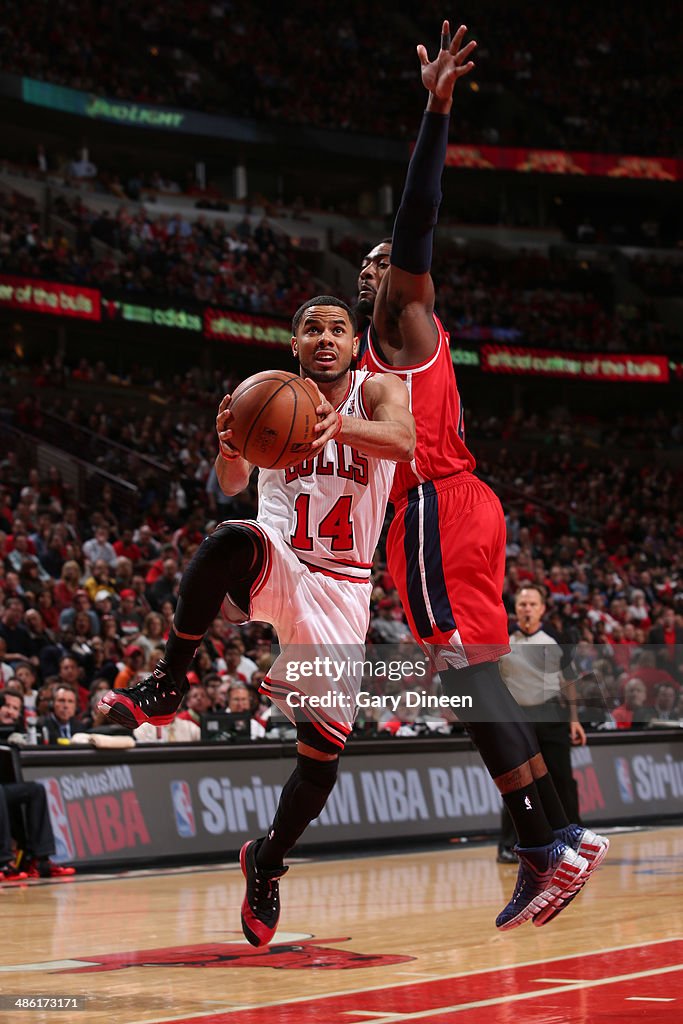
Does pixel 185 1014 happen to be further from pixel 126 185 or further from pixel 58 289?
pixel 126 185

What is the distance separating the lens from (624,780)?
594 inches

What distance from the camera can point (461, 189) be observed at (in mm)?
40688

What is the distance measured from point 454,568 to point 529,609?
211 inches

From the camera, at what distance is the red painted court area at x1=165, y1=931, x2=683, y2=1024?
196 inches

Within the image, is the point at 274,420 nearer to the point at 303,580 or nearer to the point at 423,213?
the point at 303,580

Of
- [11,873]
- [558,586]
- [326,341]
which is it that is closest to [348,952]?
→ [326,341]

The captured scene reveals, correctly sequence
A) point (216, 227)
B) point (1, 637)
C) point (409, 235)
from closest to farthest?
1. point (409, 235)
2. point (1, 637)
3. point (216, 227)

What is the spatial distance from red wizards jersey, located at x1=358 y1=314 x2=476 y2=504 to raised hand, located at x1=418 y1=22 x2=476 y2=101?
84 cm

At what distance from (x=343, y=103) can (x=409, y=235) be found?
3432cm

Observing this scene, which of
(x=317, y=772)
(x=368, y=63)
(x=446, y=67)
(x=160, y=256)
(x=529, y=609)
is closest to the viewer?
(x=446, y=67)

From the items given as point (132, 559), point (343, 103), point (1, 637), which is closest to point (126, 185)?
point (343, 103)

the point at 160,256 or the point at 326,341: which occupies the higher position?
the point at 160,256

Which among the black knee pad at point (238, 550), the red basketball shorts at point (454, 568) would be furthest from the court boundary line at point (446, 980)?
the black knee pad at point (238, 550)

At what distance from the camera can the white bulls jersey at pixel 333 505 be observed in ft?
17.5
